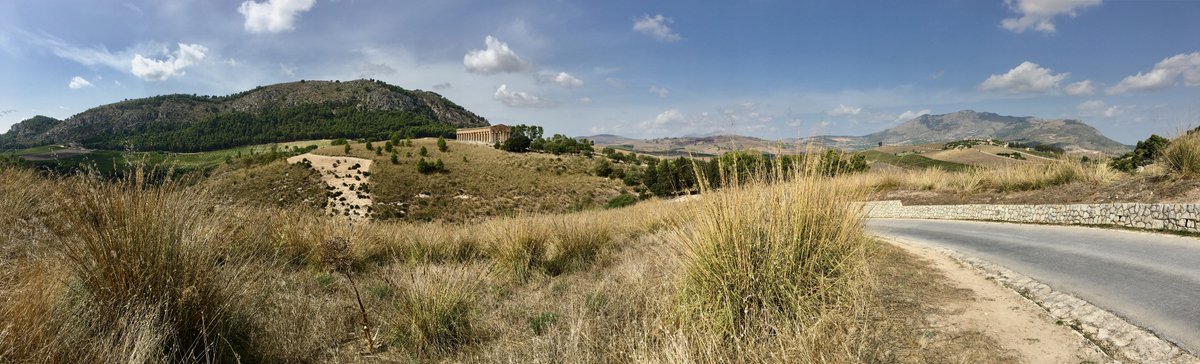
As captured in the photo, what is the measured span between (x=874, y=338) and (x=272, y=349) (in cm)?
435

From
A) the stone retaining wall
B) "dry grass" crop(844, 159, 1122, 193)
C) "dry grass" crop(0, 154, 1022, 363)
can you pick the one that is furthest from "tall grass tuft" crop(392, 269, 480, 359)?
"dry grass" crop(844, 159, 1122, 193)

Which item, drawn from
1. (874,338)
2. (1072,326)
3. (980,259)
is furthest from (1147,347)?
(980,259)

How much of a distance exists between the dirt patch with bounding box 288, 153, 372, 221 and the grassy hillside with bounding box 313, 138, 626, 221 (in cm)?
120

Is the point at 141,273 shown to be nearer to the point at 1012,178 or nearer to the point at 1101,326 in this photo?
the point at 1101,326

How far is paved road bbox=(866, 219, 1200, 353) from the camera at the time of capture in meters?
3.92

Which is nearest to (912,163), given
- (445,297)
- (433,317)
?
(445,297)

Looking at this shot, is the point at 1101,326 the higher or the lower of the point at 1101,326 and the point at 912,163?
the higher

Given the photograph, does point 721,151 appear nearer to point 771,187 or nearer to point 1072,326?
point 771,187

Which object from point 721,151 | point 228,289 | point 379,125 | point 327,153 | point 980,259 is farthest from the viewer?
point 379,125

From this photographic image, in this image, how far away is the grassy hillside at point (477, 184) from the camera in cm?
5681

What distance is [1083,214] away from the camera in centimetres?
973

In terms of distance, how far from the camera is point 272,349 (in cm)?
335

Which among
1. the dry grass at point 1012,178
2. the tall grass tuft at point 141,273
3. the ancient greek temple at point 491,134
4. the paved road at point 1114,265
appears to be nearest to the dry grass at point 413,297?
the tall grass tuft at point 141,273

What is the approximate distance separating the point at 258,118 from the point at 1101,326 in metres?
172
